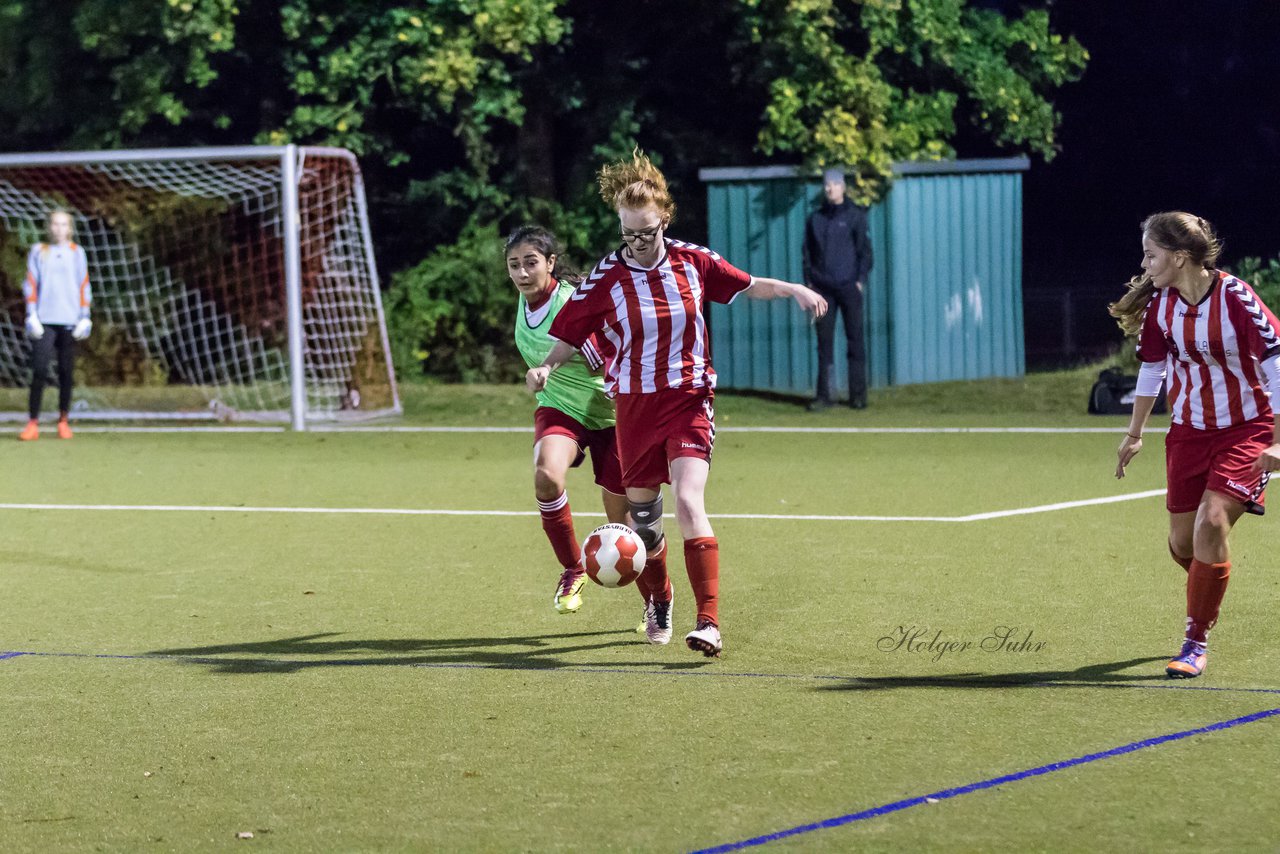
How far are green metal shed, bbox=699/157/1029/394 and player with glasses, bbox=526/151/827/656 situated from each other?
13.1 metres

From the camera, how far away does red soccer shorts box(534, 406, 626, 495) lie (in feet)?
26.9

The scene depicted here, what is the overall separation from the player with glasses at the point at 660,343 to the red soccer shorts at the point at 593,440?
25.9 inches

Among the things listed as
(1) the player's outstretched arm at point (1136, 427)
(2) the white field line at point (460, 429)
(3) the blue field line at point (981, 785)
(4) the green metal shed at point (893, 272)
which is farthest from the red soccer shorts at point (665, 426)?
(4) the green metal shed at point (893, 272)

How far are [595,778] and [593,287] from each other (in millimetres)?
2398

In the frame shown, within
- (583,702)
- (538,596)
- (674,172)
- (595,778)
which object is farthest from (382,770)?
(674,172)

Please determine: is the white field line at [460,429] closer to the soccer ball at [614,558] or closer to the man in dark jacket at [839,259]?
the man in dark jacket at [839,259]

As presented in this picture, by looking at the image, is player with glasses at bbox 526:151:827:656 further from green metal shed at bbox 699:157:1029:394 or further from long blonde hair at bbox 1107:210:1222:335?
green metal shed at bbox 699:157:1029:394

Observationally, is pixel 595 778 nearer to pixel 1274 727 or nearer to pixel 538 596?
pixel 1274 727

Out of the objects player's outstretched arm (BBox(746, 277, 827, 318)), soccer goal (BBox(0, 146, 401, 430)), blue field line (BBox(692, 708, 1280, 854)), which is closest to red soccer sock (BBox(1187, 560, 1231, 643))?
blue field line (BBox(692, 708, 1280, 854))

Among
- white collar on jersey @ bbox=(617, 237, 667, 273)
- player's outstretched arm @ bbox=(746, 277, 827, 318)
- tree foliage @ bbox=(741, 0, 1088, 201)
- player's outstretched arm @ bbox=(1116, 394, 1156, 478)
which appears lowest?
player's outstretched arm @ bbox=(1116, 394, 1156, 478)

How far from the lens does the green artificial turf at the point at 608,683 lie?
516 cm

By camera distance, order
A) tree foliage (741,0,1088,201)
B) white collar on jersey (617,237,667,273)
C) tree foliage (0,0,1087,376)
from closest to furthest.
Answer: white collar on jersey (617,237,667,273)
tree foliage (741,0,1088,201)
tree foliage (0,0,1087,376)

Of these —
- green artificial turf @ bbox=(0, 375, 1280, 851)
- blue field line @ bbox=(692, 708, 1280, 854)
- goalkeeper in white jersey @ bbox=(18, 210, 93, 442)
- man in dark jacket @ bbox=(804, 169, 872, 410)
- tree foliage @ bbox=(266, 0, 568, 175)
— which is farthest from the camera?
tree foliage @ bbox=(266, 0, 568, 175)

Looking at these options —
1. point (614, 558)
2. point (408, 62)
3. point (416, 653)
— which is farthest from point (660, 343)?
point (408, 62)
